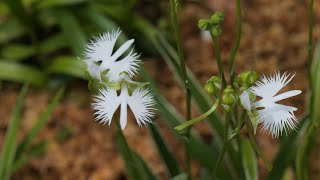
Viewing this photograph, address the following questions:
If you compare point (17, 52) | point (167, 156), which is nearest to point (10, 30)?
point (17, 52)

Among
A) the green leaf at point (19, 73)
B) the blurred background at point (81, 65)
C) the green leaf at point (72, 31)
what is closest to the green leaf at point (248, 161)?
the blurred background at point (81, 65)

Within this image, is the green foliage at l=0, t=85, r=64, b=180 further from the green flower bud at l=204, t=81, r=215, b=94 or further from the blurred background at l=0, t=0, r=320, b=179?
the green flower bud at l=204, t=81, r=215, b=94

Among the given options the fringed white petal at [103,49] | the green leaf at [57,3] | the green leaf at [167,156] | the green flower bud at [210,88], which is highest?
the green leaf at [57,3]

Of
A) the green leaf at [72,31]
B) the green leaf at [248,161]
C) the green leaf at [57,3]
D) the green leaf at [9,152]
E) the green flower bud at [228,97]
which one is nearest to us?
the green flower bud at [228,97]

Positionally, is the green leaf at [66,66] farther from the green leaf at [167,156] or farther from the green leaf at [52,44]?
the green leaf at [167,156]

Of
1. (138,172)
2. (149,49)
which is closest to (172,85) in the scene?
(149,49)

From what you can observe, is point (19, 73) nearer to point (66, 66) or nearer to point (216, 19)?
point (66, 66)
